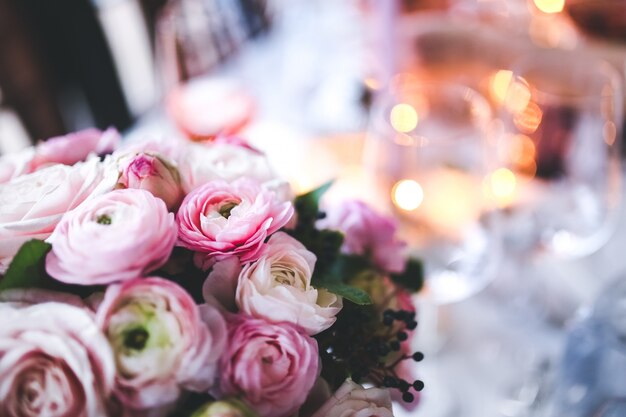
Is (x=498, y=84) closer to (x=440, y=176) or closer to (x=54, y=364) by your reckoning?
(x=440, y=176)

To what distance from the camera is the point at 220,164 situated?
0.42 metres

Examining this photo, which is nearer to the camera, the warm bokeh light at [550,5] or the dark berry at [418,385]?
the dark berry at [418,385]

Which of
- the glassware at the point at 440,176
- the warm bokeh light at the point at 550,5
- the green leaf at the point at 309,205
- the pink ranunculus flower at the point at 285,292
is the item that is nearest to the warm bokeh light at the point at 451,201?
the glassware at the point at 440,176

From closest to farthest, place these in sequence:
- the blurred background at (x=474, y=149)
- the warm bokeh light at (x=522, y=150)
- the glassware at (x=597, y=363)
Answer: the glassware at (x=597, y=363)
the blurred background at (x=474, y=149)
the warm bokeh light at (x=522, y=150)

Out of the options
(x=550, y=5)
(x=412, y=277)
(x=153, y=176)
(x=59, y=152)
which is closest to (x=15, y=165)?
(x=59, y=152)

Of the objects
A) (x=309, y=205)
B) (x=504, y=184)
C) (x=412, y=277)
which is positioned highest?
(x=309, y=205)

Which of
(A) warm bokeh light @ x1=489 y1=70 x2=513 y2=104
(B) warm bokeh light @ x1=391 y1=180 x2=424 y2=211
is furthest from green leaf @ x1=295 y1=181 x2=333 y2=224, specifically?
(A) warm bokeh light @ x1=489 y1=70 x2=513 y2=104

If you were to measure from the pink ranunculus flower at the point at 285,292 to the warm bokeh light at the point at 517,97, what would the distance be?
1.39 ft

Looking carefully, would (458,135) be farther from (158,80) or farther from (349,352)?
(158,80)

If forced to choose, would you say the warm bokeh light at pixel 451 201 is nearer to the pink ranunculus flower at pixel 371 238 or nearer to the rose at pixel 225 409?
the pink ranunculus flower at pixel 371 238

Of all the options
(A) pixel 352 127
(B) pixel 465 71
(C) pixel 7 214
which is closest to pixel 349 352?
(C) pixel 7 214

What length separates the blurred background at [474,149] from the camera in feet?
2.10

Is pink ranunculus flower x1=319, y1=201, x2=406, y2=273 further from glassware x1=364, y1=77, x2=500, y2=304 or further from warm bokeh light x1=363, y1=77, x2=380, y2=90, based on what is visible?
warm bokeh light x1=363, y1=77, x2=380, y2=90

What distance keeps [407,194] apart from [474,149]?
11 centimetres
